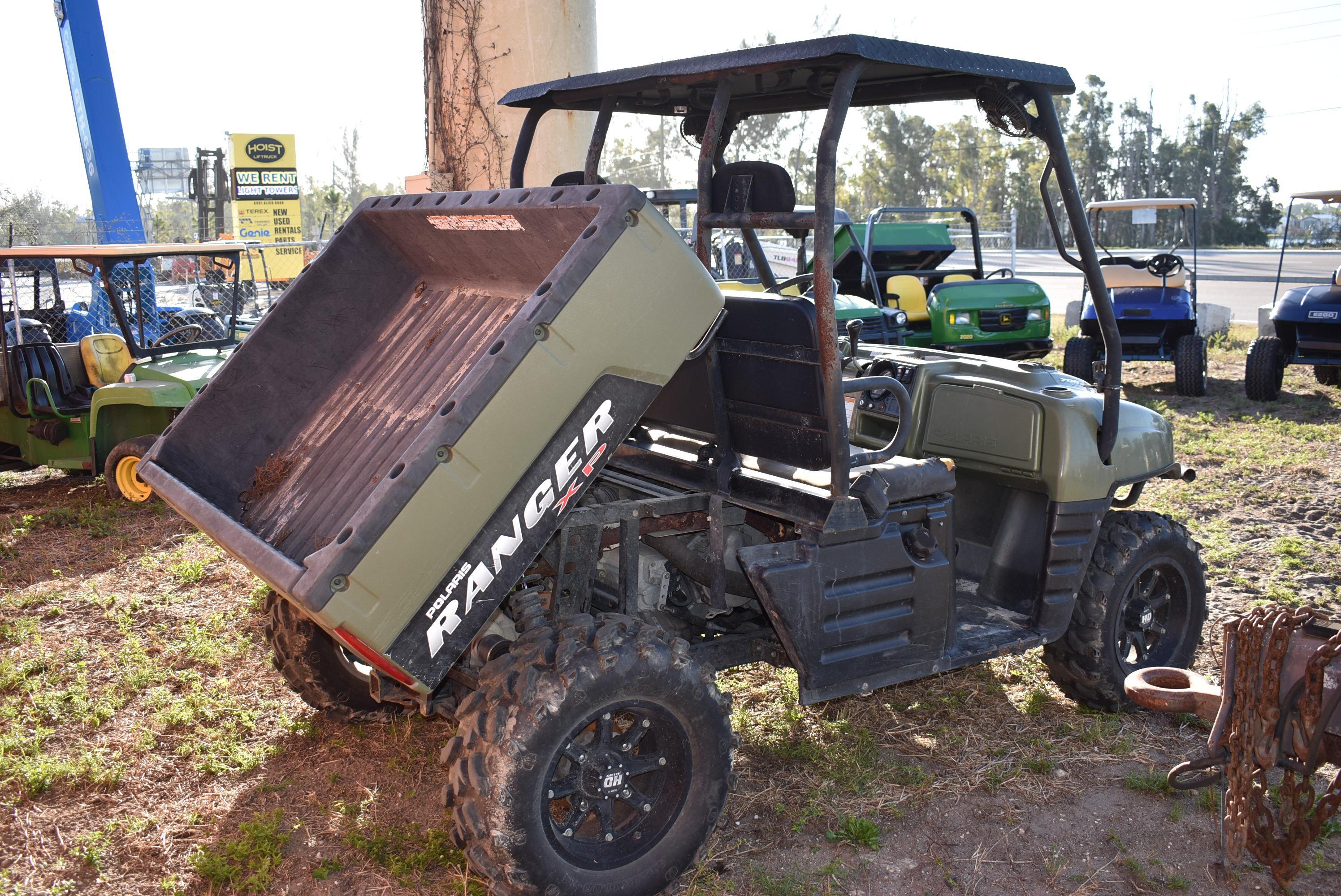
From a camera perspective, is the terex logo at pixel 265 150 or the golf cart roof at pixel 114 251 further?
the terex logo at pixel 265 150

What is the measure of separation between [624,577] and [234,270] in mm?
6376

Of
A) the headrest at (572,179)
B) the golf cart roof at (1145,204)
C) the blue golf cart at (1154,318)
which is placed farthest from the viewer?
the golf cart roof at (1145,204)

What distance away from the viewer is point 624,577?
3.16 metres

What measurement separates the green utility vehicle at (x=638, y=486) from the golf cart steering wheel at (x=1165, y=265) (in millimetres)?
8172

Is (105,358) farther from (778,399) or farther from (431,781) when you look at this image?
(778,399)

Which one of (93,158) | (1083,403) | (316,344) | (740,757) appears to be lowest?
(740,757)

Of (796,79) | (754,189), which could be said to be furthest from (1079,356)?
(754,189)

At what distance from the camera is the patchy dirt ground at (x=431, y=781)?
3.09 metres

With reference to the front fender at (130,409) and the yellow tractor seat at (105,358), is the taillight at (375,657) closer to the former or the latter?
the front fender at (130,409)

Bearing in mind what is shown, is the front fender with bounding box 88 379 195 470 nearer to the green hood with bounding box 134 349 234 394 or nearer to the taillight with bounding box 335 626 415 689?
the green hood with bounding box 134 349 234 394

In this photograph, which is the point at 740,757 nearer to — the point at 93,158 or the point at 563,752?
the point at 563,752

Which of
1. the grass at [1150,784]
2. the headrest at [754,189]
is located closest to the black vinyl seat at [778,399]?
the headrest at [754,189]

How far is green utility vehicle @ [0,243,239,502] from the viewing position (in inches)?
296

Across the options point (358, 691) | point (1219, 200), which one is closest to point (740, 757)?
point (358, 691)
